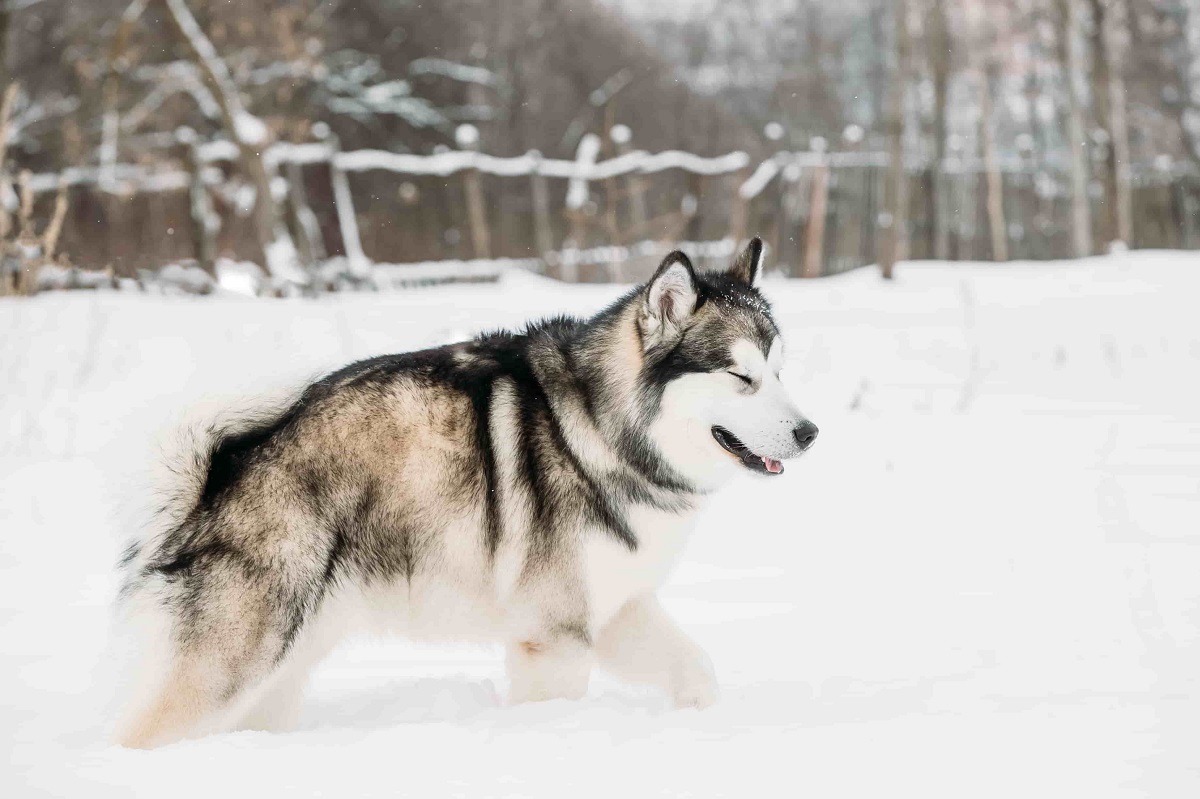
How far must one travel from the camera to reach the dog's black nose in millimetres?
2779

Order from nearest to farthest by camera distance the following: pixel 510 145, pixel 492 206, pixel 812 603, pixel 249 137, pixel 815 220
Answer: pixel 812 603 → pixel 249 137 → pixel 815 220 → pixel 492 206 → pixel 510 145

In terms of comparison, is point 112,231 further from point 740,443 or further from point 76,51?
point 740,443

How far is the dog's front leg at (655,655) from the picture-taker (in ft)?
9.45

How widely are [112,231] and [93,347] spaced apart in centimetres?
833

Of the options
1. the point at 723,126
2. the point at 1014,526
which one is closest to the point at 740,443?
the point at 1014,526

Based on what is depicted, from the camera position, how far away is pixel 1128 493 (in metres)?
4.82

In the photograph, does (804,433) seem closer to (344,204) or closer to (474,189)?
(474,189)

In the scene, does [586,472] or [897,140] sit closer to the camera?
[586,472]

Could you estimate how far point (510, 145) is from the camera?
62.2 ft

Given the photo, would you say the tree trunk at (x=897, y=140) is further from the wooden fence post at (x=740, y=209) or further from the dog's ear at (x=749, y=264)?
the dog's ear at (x=749, y=264)

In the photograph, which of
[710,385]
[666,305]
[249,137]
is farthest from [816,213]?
[710,385]

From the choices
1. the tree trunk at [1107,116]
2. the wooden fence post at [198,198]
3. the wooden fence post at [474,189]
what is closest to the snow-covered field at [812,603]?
the wooden fence post at [198,198]

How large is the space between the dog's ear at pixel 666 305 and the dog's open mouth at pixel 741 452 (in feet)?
1.08

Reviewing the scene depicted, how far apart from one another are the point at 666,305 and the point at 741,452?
19.6 inches
